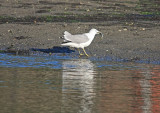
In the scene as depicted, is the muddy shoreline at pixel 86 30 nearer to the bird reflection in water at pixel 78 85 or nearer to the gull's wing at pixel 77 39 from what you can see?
the gull's wing at pixel 77 39

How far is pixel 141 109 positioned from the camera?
8969mm

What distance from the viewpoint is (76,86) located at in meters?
11.3

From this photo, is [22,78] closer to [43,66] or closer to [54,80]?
[54,80]

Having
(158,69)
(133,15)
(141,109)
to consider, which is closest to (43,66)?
(158,69)

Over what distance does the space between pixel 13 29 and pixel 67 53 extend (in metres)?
5.43

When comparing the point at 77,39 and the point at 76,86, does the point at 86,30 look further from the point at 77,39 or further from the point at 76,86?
the point at 76,86

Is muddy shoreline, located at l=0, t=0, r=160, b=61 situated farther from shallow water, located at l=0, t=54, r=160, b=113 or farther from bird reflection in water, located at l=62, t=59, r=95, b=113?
bird reflection in water, located at l=62, t=59, r=95, b=113

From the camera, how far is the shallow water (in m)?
9.07

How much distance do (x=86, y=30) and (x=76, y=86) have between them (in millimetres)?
11895

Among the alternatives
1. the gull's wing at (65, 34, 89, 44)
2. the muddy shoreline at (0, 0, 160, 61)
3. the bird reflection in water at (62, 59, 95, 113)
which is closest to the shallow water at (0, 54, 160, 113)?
the bird reflection in water at (62, 59, 95, 113)

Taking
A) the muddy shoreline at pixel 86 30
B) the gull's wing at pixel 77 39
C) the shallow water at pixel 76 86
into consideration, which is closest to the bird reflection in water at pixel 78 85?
the shallow water at pixel 76 86

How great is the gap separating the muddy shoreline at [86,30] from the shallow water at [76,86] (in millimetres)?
1962

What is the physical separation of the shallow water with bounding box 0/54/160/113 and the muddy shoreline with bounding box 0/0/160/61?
6.44 feet

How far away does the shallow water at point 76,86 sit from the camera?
357 inches
